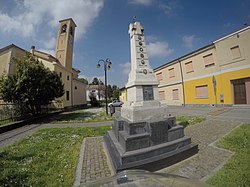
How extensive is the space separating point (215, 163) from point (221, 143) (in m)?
1.55

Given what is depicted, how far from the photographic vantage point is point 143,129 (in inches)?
173

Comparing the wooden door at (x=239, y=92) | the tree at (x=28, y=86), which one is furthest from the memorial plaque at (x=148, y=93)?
the wooden door at (x=239, y=92)

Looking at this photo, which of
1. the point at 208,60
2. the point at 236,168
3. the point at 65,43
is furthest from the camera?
the point at 65,43

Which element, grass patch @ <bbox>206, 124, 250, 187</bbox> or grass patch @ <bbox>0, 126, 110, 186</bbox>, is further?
grass patch @ <bbox>0, 126, 110, 186</bbox>

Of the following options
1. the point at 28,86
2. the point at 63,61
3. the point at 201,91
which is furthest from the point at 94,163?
the point at 63,61

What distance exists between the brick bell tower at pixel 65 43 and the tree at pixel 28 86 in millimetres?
18054

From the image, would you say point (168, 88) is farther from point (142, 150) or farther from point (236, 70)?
point (142, 150)

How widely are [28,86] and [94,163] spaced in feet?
33.0

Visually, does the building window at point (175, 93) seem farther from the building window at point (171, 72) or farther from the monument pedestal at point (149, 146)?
the monument pedestal at point (149, 146)

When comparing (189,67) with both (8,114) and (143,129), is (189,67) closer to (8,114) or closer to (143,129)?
(143,129)

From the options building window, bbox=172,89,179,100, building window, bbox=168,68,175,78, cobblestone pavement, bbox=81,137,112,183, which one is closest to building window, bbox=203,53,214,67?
building window, bbox=168,68,175,78

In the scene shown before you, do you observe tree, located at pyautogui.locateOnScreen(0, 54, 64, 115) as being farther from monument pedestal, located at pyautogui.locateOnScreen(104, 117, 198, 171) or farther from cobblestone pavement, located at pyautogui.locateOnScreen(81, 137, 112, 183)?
Result: monument pedestal, located at pyautogui.locateOnScreen(104, 117, 198, 171)

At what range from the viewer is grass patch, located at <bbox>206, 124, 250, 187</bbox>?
9.02ft

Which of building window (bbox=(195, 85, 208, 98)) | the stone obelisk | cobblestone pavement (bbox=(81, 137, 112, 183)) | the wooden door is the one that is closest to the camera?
cobblestone pavement (bbox=(81, 137, 112, 183))
